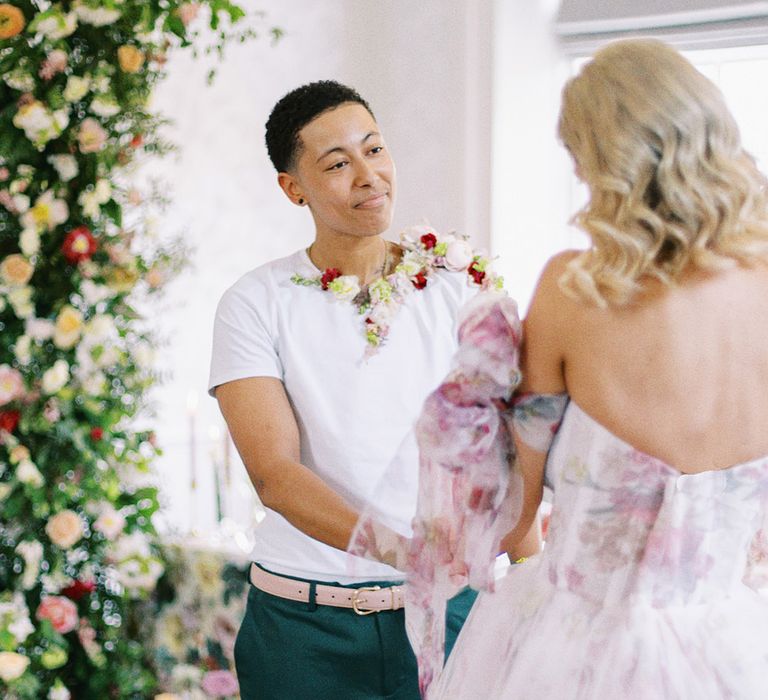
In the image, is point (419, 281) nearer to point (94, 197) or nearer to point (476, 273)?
point (476, 273)

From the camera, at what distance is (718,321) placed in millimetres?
1149

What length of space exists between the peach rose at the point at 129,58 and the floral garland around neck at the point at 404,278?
0.99m

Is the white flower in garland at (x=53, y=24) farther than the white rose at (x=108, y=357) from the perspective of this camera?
No

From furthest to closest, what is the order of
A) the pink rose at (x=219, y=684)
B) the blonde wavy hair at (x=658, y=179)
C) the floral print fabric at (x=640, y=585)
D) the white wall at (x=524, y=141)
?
the white wall at (x=524, y=141)
the pink rose at (x=219, y=684)
the floral print fabric at (x=640, y=585)
the blonde wavy hair at (x=658, y=179)

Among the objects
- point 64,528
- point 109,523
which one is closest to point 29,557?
point 64,528

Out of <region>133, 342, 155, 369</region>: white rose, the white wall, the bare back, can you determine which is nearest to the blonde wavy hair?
the bare back

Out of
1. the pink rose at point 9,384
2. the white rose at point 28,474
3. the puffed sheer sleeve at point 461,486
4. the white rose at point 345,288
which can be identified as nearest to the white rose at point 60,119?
the pink rose at point 9,384

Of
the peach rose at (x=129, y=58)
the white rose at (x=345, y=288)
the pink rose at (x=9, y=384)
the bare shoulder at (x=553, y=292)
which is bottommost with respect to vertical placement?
the pink rose at (x=9, y=384)

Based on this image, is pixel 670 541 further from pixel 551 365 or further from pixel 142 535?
pixel 142 535

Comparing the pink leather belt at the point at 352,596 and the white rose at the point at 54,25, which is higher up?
the white rose at the point at 54,25

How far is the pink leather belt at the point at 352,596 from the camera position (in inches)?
64.1

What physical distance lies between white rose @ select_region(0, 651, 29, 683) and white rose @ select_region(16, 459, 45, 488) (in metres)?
0.39

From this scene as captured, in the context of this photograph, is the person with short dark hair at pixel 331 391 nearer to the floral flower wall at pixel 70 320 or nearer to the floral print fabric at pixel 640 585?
the floral print fabric at pixel 640 585

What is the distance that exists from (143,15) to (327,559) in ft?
4.68
